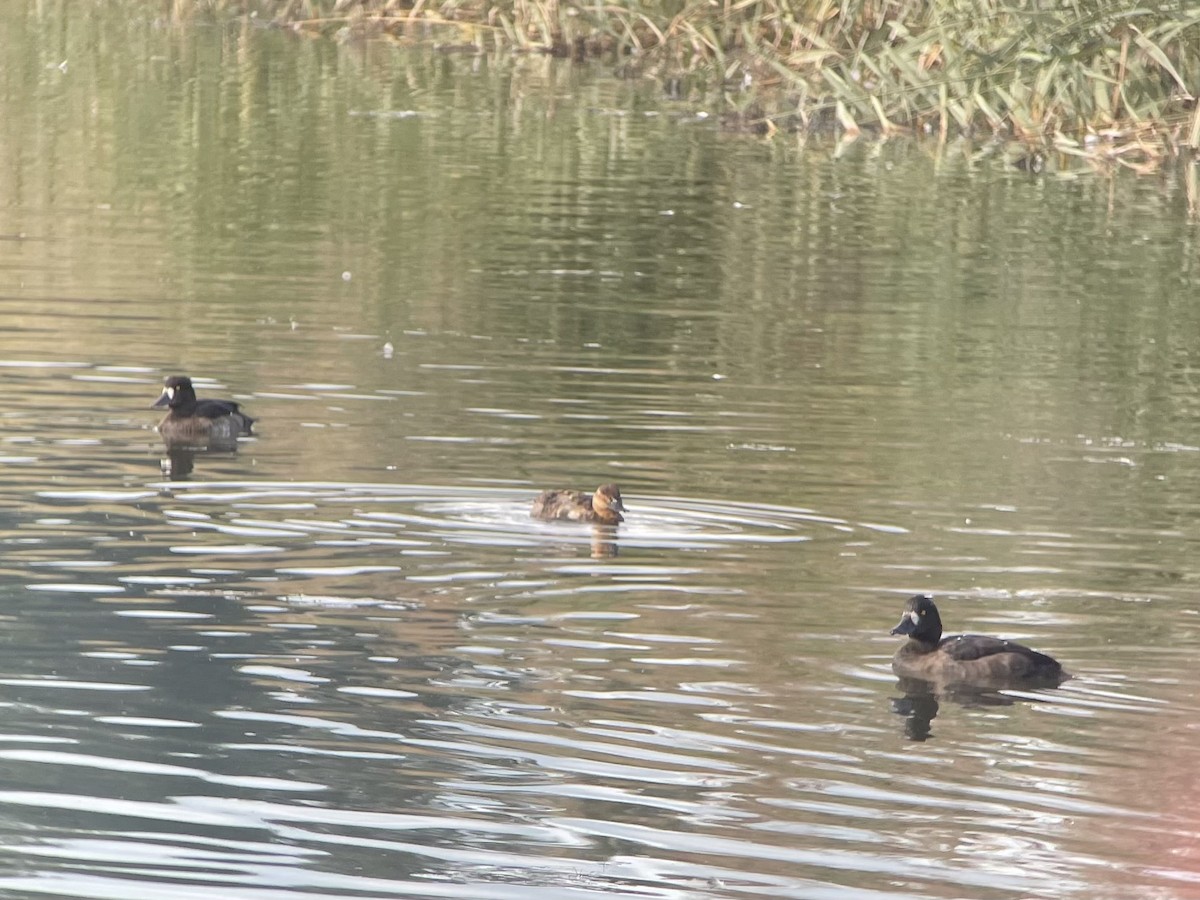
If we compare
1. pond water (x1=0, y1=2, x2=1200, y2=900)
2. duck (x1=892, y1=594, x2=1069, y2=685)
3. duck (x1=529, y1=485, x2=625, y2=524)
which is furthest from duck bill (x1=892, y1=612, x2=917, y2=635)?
duck (x1=529, y1=485, x2=625, y2=524)

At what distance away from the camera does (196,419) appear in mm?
12984

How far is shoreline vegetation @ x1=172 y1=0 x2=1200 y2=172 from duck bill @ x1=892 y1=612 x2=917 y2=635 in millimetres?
17446

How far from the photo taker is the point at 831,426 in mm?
14133

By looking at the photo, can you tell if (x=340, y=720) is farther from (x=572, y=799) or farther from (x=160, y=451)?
(x=160, y=451)

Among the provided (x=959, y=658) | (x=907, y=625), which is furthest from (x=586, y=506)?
(x=959, y=658)

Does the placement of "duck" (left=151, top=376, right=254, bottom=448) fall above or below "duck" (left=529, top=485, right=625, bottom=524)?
above

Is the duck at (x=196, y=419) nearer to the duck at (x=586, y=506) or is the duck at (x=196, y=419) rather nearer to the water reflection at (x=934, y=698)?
the duck at (x=586, y=506)

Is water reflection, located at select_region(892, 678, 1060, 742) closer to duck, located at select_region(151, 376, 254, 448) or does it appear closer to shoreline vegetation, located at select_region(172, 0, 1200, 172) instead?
duck, located at select_region(151, 376, 254, 448)

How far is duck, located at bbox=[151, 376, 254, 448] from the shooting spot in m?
13.0

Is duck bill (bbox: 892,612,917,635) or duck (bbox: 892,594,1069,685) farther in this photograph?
duck bill (bbox: 892,612,917,635)

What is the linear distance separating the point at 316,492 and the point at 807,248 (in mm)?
9972

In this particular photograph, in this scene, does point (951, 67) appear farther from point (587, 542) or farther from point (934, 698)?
point (934, 698)

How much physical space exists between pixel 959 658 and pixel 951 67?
62.9 ft

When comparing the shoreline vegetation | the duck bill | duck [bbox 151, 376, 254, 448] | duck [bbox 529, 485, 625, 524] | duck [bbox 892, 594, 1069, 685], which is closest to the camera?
duck [bbox 892, 594, 1069, 685]
